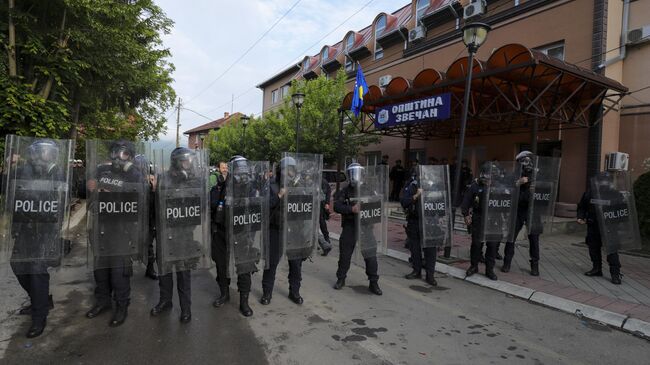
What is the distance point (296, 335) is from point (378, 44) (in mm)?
19213

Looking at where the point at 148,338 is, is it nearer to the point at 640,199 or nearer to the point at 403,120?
the point at 403,120

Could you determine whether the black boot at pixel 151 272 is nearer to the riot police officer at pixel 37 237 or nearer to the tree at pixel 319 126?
the riot police officer at pixel 37 237

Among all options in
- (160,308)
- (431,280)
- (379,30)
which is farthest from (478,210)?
(379,30)

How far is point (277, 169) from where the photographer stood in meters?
4.79

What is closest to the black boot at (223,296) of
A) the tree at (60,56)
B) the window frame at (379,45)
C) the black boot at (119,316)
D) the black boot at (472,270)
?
the black boot at (119,316)

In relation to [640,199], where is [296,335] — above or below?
below

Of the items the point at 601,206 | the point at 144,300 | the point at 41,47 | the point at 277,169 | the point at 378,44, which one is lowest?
the point at 144,300

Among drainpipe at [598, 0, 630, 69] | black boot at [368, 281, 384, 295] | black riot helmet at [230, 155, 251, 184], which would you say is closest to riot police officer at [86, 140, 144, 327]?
black riot helmet at [230, 155, 251, 184]

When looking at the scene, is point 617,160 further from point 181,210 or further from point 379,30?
point 379,30

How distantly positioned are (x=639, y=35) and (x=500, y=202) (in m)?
8.96

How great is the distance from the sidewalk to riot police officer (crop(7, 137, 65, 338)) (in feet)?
18.2

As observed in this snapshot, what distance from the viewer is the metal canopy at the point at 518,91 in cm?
903

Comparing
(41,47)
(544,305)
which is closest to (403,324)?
(544,305)

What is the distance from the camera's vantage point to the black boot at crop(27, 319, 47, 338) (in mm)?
3616
